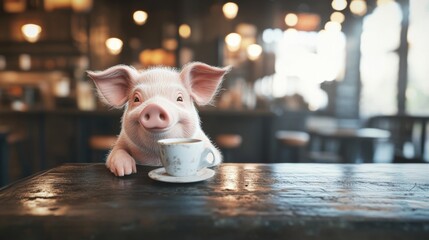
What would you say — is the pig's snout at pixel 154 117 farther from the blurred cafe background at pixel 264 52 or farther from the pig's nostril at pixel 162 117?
the blurred cafe background at pixel 264 52

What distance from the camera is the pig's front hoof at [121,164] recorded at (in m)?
0.85

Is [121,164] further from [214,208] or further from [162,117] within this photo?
[214,208]

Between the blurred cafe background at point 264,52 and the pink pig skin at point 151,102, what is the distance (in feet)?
10.3

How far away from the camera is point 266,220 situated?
567mm

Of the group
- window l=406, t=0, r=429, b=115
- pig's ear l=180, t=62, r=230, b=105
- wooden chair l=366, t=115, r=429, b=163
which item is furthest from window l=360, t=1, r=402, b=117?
pig's ear l=180, t=62, r=230, b=105

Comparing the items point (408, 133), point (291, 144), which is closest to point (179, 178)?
point (291, 144)

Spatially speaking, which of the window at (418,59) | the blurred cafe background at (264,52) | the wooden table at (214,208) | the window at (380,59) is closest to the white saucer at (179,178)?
the wooden table at (214,208)

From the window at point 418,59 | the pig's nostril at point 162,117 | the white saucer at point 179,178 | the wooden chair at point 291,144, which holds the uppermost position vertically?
the window at point 418,59

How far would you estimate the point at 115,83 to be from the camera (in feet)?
3.19

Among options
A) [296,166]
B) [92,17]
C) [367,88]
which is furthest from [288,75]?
[296,166]

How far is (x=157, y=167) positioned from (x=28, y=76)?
591cm

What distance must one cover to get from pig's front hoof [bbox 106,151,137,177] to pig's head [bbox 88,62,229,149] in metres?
0.05

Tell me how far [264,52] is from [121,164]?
5367mm

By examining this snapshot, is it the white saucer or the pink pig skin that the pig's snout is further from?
the white saucer
